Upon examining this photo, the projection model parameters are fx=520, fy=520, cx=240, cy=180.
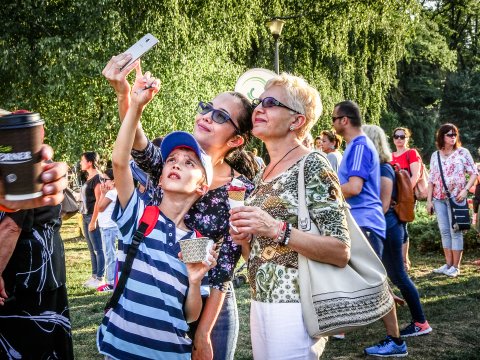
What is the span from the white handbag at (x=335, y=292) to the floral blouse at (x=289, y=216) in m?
0.05

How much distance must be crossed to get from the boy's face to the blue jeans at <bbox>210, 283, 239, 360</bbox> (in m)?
0.61

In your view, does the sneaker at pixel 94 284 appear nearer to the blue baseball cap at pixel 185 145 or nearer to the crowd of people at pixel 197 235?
the crowd of people at pixel 197 235

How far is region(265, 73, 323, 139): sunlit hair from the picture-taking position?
2635 millimetres

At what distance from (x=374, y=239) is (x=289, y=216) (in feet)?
8.22

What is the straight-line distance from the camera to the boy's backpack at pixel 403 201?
17.4 ft

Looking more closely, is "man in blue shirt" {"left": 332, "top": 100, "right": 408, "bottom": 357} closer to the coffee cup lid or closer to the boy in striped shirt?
the boy in striped shirt

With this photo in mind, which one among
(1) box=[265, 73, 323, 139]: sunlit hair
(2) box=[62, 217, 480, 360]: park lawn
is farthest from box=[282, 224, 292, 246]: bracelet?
(2) box=[62, 217, 480, 360]: park lawn

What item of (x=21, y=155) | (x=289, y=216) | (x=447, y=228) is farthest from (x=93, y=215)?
(x=21, y=155)

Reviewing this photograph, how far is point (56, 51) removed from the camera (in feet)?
42.2

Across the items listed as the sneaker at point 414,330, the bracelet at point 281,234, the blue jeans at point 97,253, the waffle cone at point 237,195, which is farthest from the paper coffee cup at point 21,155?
the blue jeans at point 97,253

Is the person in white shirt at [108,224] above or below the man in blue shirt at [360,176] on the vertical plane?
below

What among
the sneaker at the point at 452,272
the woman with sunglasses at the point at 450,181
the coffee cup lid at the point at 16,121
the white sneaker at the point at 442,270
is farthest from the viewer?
the white sneaker at the point at 442,270

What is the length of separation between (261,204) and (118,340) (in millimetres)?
890

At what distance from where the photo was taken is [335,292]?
2312mm
